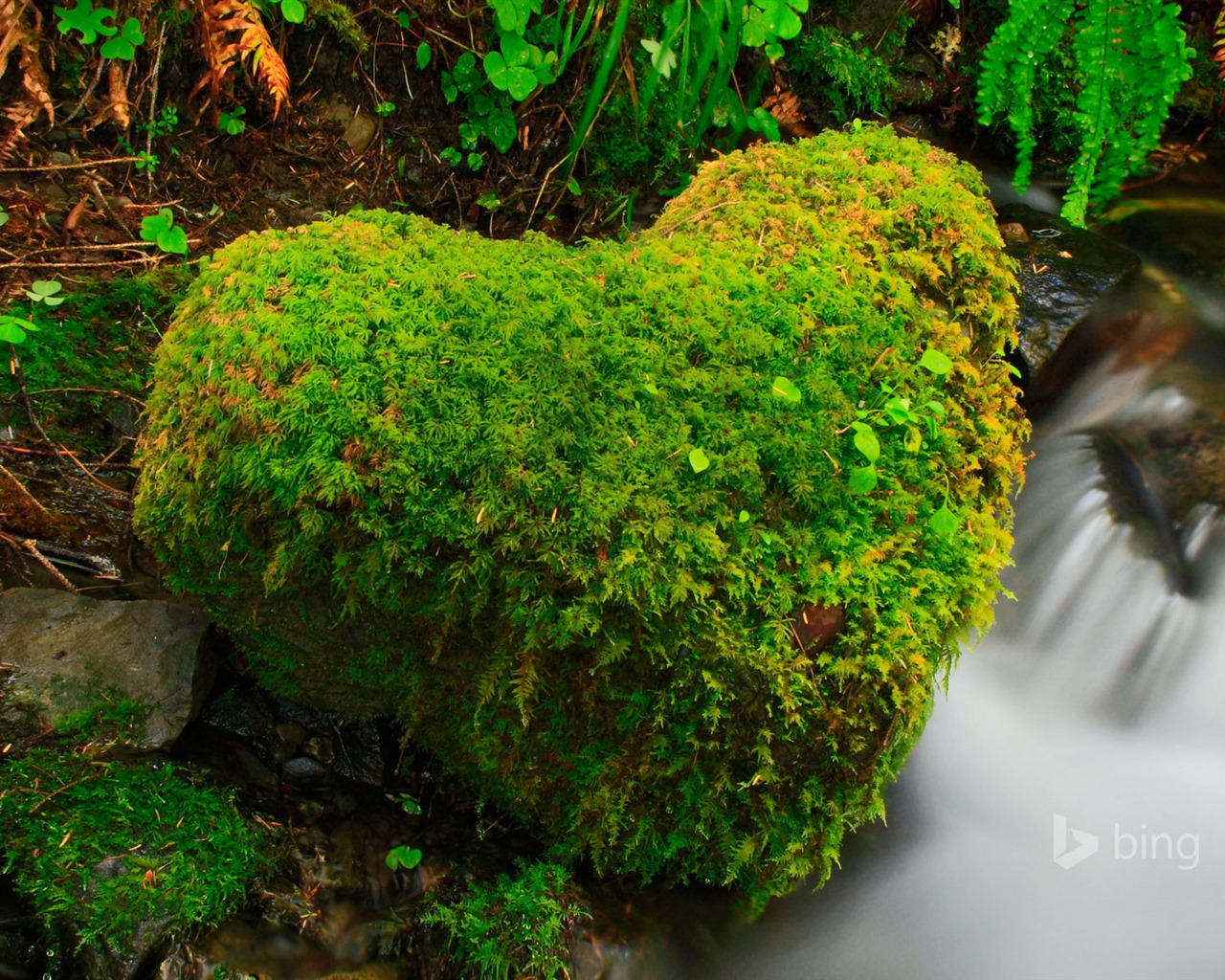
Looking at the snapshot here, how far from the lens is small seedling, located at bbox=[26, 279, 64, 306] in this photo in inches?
109

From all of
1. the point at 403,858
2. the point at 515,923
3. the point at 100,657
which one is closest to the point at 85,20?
the point at 100,657

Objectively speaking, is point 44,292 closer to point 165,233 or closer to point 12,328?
point 12,328

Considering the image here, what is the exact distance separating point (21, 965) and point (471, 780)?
1.04m

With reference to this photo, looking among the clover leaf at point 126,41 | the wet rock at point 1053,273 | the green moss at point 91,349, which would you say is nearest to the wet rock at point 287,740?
the green moss at point 91,349

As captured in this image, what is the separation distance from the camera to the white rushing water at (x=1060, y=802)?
7.98 feet

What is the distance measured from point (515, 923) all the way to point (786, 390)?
4.75 ft

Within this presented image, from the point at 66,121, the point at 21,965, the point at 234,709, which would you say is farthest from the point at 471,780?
the point at 66,121

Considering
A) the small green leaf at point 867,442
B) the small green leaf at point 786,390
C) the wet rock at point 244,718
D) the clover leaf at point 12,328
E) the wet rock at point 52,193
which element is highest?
the small green leaf at point 786,390

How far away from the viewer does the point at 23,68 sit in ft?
9.82

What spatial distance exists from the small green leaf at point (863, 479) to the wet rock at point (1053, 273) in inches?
87.7

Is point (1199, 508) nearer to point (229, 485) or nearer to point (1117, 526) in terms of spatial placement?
point (1117, 526)

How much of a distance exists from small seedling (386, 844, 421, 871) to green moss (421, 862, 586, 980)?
167 millimetres

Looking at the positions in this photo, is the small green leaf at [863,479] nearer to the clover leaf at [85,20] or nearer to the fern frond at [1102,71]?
the fern frond at [1102,71]

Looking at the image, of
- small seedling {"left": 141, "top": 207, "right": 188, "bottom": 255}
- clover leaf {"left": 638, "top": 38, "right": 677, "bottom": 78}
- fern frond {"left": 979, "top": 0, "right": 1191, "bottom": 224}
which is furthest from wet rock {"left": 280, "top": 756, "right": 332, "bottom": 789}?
fern frond {"left": 979, "top": 0, "right": 1191, "bottom": 224}
